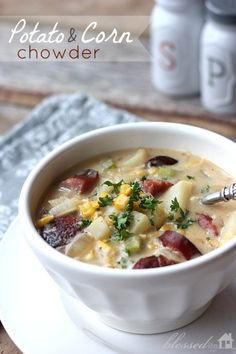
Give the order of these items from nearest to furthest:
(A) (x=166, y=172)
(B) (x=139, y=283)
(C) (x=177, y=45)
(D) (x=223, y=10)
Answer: (B) (x=139, y=283) < (A) (x=166, y=172) < (D) (x=223, y=10) < (C) (x=177, y=45)

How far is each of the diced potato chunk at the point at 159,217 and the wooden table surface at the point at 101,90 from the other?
1.10 metres

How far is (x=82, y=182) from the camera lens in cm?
191

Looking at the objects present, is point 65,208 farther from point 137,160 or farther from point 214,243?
point 214,243

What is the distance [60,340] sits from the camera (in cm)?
167

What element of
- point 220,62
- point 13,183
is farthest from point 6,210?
point 220,62

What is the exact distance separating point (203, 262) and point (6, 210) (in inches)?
38.7

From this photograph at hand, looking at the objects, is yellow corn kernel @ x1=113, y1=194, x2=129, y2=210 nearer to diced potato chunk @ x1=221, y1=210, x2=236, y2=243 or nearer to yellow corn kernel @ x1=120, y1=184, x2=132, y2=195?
yellow corn kernel @ x1=120, y1=184, x2=132, y2=195

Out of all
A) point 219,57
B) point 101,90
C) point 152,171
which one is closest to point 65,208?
point 152,171

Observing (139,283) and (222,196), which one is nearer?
(139,283)

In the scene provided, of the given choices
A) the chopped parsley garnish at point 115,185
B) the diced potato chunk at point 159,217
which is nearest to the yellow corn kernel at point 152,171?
the chopped parsley garnish at point 115,185

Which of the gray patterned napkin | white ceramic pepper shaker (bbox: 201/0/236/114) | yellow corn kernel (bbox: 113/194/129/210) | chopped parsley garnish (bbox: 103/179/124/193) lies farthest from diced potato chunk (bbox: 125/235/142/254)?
white ceramic pepper shaker (bbox: 201/0/236/114)

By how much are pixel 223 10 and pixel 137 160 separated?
1042 mm

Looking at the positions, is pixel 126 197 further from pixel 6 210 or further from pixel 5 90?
pixel 5 90

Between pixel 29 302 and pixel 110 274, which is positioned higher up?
pixel 110 274
